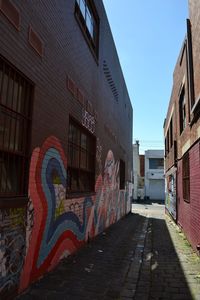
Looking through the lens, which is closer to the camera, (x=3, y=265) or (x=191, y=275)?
(x=3, y=265)

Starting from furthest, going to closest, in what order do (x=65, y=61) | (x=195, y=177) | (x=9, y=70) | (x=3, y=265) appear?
(x=195, y=177)
(x=65, y=61)
(x=9, y=70)
(x=3, y=265)

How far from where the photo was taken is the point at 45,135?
6.32 metres

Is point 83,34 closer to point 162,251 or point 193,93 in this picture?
point 193,93

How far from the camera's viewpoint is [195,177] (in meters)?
9.28

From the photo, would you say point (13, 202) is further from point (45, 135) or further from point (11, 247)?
point (45, 135)

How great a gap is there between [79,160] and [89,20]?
456cm

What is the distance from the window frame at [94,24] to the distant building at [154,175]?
4093cm

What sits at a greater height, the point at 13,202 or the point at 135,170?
the point at 135,170

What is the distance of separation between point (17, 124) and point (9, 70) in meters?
0.82

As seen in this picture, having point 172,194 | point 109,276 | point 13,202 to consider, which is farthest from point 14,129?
point 172,194

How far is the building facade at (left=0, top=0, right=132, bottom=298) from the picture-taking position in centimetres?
491

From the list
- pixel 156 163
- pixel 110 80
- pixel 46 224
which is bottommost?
pixel 46 224

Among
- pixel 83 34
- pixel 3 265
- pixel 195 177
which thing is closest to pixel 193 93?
pixel 195 177

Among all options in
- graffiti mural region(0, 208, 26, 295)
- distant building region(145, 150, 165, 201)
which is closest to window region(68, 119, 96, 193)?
graffiti mural region(0, 208, 26, 295)
